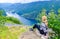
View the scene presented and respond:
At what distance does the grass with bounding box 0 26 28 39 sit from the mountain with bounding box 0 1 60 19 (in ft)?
1.87

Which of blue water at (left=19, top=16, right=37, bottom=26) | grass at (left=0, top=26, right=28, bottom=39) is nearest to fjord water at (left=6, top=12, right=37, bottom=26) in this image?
blue water at (left=19, top=16, right=37, bottom=26)

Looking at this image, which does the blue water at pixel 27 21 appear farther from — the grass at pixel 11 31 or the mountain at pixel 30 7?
the grass at pixel 11 31

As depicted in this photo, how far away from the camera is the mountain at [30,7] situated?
5.99 meters

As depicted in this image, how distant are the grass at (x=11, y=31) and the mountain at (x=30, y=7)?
57cm

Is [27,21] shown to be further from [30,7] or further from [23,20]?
[30,7]

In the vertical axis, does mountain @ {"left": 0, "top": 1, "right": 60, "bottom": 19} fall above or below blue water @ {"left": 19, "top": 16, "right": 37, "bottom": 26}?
above

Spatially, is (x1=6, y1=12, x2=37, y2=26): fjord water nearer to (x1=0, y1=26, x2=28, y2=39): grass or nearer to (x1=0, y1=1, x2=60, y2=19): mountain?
(x1=0, y1=1, x2=60, y2=19): mountain

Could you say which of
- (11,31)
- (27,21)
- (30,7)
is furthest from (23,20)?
(11,31)

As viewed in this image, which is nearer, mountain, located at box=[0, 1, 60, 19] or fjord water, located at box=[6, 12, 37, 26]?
fjord water, located at box=[6, 12, 37, 26]

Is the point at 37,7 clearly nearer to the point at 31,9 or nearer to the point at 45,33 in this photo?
the point at 31,9

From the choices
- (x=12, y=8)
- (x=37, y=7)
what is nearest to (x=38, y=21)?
(x=37, y=7)

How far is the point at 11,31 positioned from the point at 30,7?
103 cm

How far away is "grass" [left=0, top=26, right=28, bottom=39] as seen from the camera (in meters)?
5.13

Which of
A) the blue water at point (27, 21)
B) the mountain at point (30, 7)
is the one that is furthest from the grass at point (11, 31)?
the mountain at point (30, 7)
